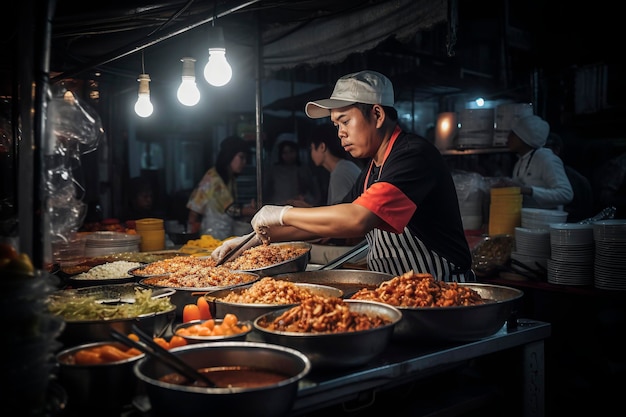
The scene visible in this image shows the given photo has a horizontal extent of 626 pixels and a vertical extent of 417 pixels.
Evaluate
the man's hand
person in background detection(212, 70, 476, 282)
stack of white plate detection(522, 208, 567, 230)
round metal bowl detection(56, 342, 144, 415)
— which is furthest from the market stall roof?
stack of white plate detection(522, 208, 567, 230)

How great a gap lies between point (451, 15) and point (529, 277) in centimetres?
279

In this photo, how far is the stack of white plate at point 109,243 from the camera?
512cm

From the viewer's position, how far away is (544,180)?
6168 mm

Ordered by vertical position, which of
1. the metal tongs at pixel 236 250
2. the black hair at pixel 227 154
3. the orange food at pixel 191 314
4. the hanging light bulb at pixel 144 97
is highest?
the hanging light bulb at pixel 144 97

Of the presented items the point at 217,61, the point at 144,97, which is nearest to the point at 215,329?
the point at 217,61

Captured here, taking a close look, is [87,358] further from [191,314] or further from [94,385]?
[191,314]

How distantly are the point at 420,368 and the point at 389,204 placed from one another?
0.92 meters

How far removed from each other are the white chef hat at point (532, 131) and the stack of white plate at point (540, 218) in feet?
4.39

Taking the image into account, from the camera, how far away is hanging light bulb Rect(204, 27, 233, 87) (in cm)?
375

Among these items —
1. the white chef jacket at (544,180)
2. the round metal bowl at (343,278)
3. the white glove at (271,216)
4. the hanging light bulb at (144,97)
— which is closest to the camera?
the white glove at (271,216)

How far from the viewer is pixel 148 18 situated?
13.2ft

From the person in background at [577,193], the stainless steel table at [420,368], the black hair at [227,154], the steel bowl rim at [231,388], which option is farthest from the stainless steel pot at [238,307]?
the person in background at [577,193]

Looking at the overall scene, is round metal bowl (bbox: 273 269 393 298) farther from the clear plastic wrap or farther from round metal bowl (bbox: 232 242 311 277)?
the clear plastic wrap

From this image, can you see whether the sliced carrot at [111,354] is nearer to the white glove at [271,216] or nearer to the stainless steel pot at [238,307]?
the stainless steel pot at [238,307]
